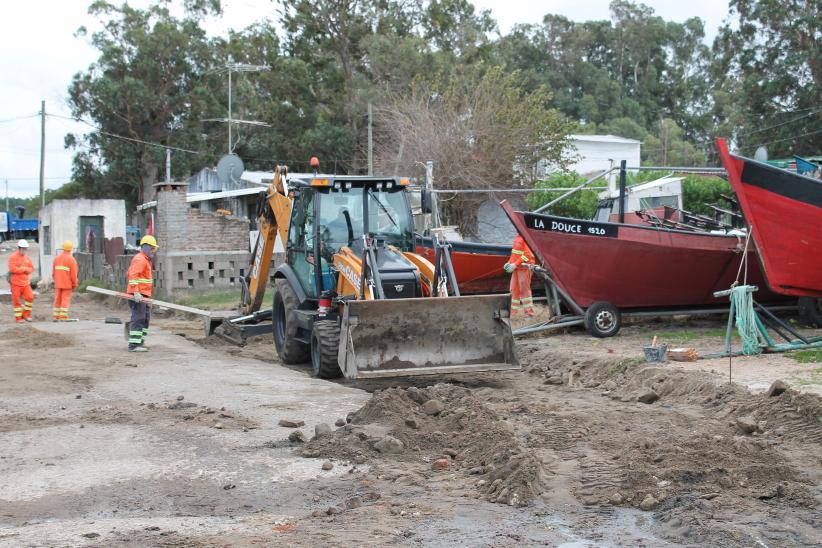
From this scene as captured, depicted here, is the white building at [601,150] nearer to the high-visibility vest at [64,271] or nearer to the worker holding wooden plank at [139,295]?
the high-visibility vest at [64,271]

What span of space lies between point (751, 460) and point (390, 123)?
2736cm

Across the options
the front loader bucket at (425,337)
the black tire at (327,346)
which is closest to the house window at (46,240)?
the black tire at (327,346)

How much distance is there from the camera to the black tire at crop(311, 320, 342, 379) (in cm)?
1110

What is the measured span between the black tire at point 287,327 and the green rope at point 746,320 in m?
5.42

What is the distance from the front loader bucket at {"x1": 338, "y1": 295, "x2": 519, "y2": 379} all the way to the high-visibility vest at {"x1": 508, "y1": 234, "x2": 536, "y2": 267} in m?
4.45

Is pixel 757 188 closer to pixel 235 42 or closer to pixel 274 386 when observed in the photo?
pixel 274 386

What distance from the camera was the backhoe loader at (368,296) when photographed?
10250 mm

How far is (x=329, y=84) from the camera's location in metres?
47.5

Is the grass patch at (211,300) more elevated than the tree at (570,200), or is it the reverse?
the tree at (570,200)

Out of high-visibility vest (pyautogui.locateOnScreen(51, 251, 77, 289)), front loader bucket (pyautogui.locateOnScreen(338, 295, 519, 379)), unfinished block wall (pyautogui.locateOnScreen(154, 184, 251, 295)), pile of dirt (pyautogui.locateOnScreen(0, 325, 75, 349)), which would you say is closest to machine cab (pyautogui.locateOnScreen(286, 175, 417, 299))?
front loader bucket (pyautogui.locateOnScreen(338, 295, 519, 379))

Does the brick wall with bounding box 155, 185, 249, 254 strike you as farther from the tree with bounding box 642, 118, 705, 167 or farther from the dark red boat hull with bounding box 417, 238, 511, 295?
the tree with bounding box 642, 118, 705, 167

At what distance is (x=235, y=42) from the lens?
171 feet

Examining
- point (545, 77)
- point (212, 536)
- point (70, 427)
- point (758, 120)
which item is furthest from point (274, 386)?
point (545, 77)

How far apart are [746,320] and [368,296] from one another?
14.5 feet
